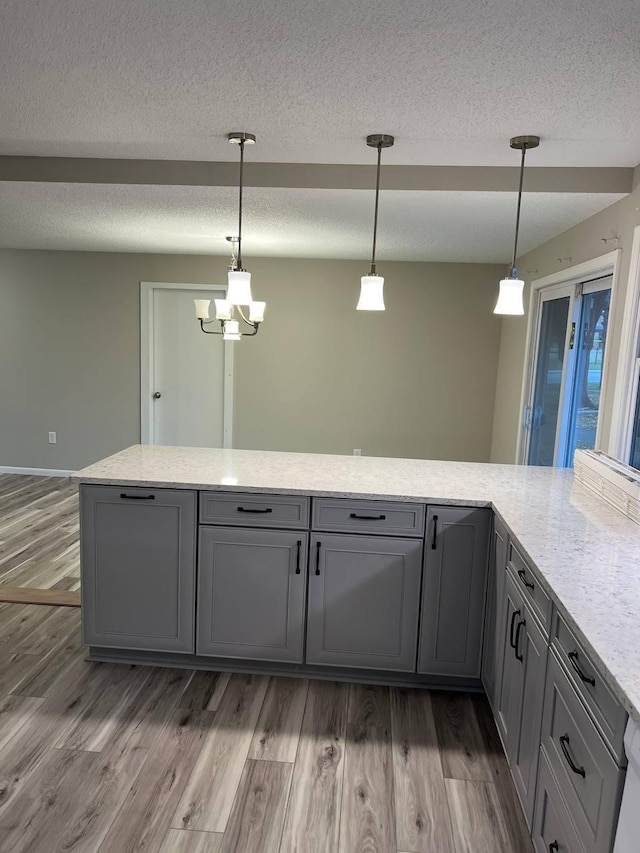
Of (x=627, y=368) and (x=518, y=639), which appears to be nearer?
(x=518, y=639)

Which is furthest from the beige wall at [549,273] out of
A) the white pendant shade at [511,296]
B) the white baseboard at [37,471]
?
the white baseboard at [37,471]

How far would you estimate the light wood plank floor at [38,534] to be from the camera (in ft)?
11.9

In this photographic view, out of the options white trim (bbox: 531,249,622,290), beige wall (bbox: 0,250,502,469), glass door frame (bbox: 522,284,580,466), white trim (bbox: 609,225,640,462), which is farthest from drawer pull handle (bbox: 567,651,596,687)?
beige wall (bbox: 0,250,502,469)

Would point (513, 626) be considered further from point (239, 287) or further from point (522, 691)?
point (239, 287)

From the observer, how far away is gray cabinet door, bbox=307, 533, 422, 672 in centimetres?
254

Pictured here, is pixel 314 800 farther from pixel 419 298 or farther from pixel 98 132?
pixel 419 298

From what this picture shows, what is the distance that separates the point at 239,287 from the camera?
2.69m

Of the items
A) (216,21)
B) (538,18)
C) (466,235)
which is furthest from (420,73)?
(466,235)

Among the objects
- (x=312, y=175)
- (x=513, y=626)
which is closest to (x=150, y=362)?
(x=312, y=175)

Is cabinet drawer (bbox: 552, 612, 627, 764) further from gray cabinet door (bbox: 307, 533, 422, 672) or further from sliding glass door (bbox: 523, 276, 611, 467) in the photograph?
sliding glass door (bbox: 523, 276, 611, 467)

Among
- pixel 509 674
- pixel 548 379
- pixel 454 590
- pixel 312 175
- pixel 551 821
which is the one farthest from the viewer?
pixel 548 379

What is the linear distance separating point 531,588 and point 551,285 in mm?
2805

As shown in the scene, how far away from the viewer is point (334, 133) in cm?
261

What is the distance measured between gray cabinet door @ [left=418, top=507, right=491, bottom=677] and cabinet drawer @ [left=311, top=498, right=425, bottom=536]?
70 mm
